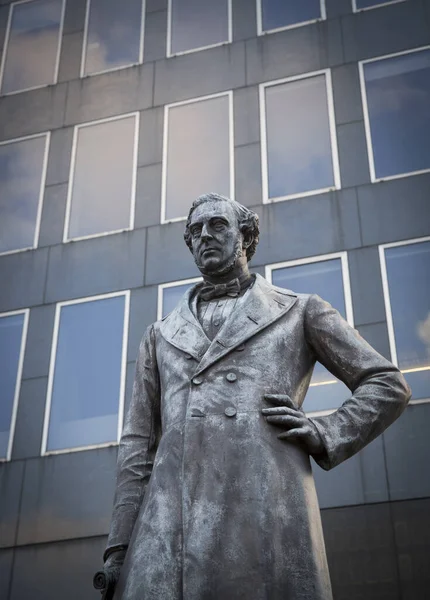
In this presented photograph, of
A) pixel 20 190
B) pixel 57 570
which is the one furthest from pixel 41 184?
pixel 57 570

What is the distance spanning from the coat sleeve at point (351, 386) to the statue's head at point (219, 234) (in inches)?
22.7

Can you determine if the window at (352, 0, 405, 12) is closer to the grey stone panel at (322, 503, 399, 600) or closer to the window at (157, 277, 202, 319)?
the window at (157, 277, 202, 319)

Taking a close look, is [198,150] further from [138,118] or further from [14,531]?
[14,531]

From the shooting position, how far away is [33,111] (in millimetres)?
20219

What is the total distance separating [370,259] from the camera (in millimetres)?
15438

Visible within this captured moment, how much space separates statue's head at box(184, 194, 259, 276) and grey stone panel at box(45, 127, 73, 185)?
14.0m

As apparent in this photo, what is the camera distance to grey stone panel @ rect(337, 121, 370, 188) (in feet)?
53.9

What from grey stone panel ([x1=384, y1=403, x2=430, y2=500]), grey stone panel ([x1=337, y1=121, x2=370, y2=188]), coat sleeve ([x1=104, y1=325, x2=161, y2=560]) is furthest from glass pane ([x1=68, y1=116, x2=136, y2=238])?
coat sleeve ([x1=104, y1=325, x2=161, y2=560])

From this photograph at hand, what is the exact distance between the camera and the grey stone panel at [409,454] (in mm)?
13406

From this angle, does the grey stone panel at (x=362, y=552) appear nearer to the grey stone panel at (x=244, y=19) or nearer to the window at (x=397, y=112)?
the window at (x=397, y=112)

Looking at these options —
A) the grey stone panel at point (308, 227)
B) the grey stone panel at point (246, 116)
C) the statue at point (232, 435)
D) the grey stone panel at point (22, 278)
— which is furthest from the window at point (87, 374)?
the statue at point (232, 435)

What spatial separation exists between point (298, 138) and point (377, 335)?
15.5 ft

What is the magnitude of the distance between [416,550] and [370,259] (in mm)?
4921

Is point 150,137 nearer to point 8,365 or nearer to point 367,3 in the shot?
point 367,3
